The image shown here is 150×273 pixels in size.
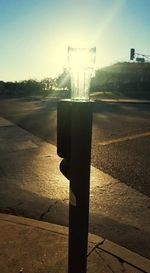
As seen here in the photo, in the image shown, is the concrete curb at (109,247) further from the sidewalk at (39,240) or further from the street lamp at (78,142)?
the street lamp at (78,142)

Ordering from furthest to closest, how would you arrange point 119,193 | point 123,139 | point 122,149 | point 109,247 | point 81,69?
point 123,139 < point 122,149 < point 119,193 < point 109,247 < point 81,69

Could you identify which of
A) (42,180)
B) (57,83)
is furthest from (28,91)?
(42,180)

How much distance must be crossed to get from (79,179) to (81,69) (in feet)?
2.40

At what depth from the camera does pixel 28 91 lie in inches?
3214

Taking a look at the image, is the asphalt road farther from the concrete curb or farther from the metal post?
the metal post

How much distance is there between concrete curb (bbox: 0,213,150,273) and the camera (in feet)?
12.2

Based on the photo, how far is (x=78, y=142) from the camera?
2.51 m

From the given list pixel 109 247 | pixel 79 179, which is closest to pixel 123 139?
pixel 109 247

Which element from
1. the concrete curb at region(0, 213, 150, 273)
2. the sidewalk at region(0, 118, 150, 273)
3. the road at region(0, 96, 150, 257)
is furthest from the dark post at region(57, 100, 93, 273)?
the road at region(0, 96, 150, 257)

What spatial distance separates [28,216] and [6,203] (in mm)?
629

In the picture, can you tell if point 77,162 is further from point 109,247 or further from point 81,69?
point 109,247

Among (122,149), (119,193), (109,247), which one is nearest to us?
(109,247)

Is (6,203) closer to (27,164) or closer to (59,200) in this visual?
(59,200)

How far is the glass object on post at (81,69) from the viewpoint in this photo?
248cm
